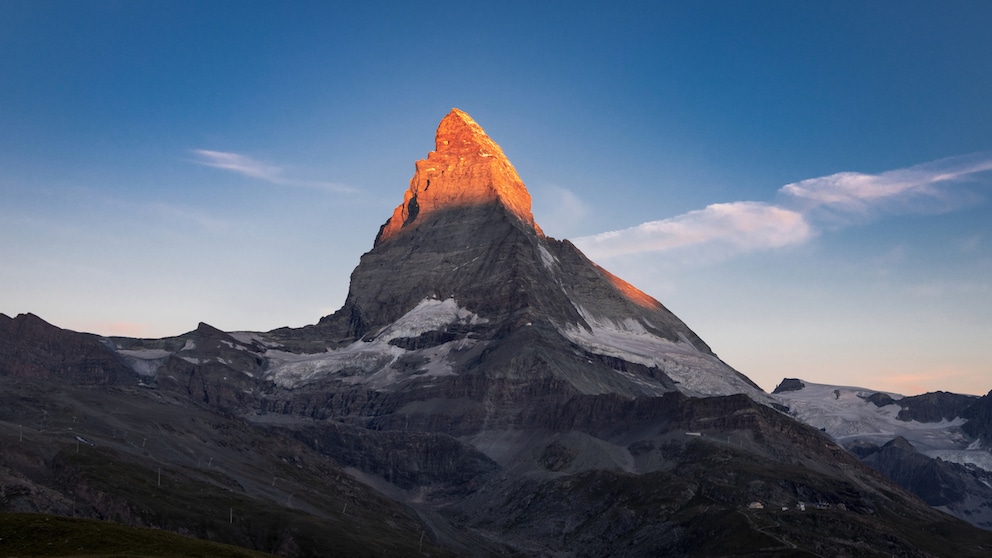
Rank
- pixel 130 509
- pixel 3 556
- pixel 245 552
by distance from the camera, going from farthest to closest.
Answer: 1. pixel 130 509
2. pixel 245 552
3. pixel 3 556

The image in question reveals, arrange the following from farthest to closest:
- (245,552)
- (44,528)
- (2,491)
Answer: (2,491) → (245,552) → (44,528)

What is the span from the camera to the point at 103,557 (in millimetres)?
106938

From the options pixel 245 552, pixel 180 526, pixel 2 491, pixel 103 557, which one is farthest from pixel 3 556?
pixel 180 526

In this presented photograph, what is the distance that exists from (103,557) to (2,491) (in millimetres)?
66043

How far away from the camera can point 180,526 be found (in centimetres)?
19538

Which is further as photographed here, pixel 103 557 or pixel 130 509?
pixel 130 509

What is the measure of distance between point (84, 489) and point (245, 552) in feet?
280

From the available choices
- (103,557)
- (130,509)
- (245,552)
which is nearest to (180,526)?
(130,509)

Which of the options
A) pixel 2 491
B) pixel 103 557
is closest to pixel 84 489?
pixel 2 491

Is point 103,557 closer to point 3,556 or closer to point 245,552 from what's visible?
point 3,556

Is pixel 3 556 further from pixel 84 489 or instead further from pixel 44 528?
pixel 84 489

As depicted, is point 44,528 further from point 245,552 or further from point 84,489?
point 84,489

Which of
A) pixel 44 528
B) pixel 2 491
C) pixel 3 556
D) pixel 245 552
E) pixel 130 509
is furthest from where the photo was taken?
pixel 130 509

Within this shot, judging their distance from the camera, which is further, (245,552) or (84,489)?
(84,489)
